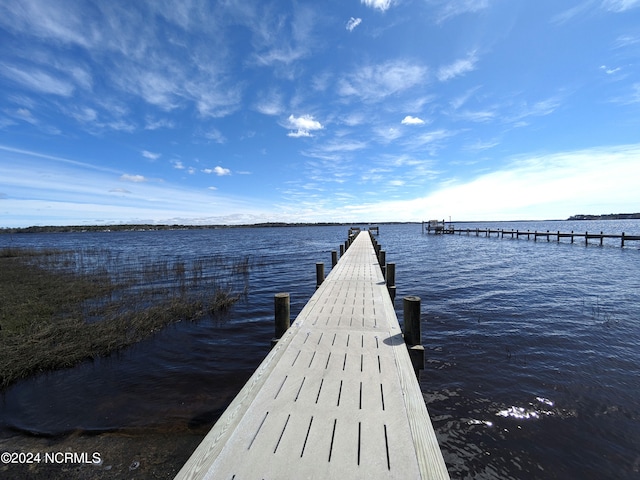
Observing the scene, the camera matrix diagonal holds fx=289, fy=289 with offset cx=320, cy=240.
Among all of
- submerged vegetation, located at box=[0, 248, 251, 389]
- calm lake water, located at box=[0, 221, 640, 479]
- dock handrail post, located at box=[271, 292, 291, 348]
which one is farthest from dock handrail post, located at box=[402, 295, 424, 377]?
submerged vegetation, located at box=[0, 248, 251, 389]

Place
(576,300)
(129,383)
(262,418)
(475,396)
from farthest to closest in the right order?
1. (576,300)
2. (129,383)
3. (475,396)
4. (262,418)

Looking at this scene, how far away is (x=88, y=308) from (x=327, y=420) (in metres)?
12.5

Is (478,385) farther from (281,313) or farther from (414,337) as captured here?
(281,313)

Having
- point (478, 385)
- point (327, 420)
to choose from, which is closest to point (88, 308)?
point (327, 420)

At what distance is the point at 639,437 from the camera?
15.7 ft

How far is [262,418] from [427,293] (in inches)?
488

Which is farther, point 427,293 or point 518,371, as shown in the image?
point 427,293

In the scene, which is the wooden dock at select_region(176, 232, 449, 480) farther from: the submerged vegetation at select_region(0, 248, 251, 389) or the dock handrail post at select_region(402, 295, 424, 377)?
the submerged vegetation at select_region(0, 248, 251, 389)

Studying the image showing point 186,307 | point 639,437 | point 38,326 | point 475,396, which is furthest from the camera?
point 186,307

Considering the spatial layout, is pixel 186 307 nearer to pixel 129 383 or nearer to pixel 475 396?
pixel 129 383

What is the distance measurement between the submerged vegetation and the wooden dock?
6.39m

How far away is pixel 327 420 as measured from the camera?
10.2 ft

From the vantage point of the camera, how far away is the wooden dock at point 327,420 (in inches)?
98.6

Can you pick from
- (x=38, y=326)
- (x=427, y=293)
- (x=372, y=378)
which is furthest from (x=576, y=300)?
(x=38, y=326)
